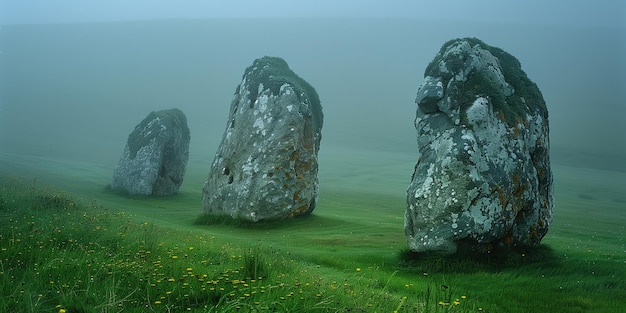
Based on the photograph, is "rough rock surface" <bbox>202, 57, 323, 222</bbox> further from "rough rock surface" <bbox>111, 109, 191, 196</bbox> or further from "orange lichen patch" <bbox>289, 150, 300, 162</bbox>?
"rough rock surface" <bbox>111, 109, 191, 196</bbox>

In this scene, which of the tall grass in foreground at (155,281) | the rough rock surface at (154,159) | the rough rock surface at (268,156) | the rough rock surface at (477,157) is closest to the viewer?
the tall grass in foreground at (155,281)

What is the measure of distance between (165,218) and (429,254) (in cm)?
1412

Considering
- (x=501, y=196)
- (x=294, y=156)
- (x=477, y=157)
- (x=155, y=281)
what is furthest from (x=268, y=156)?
(x=155, y=281)

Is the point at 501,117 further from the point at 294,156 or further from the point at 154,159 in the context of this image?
the point at 154,159

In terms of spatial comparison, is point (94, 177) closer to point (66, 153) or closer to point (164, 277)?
point (66, 153)

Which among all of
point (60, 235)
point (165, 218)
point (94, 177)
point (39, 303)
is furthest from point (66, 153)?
point (39, 303)

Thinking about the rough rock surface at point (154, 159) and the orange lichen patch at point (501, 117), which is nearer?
the orange lichen patch at point (501, 117)

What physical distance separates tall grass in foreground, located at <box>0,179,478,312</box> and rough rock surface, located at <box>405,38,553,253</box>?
2734mm

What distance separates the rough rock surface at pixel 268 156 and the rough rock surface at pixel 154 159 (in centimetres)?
1013

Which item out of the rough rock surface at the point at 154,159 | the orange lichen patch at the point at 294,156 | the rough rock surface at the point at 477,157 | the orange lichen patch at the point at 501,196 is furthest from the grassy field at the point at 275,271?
the rough rock surface at the point at 154,159

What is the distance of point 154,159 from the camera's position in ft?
110

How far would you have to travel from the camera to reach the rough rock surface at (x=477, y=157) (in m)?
13.2

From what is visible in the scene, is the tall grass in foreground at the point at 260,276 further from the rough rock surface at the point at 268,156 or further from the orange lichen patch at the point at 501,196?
the rough rock surface at the point at 268,156

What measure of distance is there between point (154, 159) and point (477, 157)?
23.3 m
